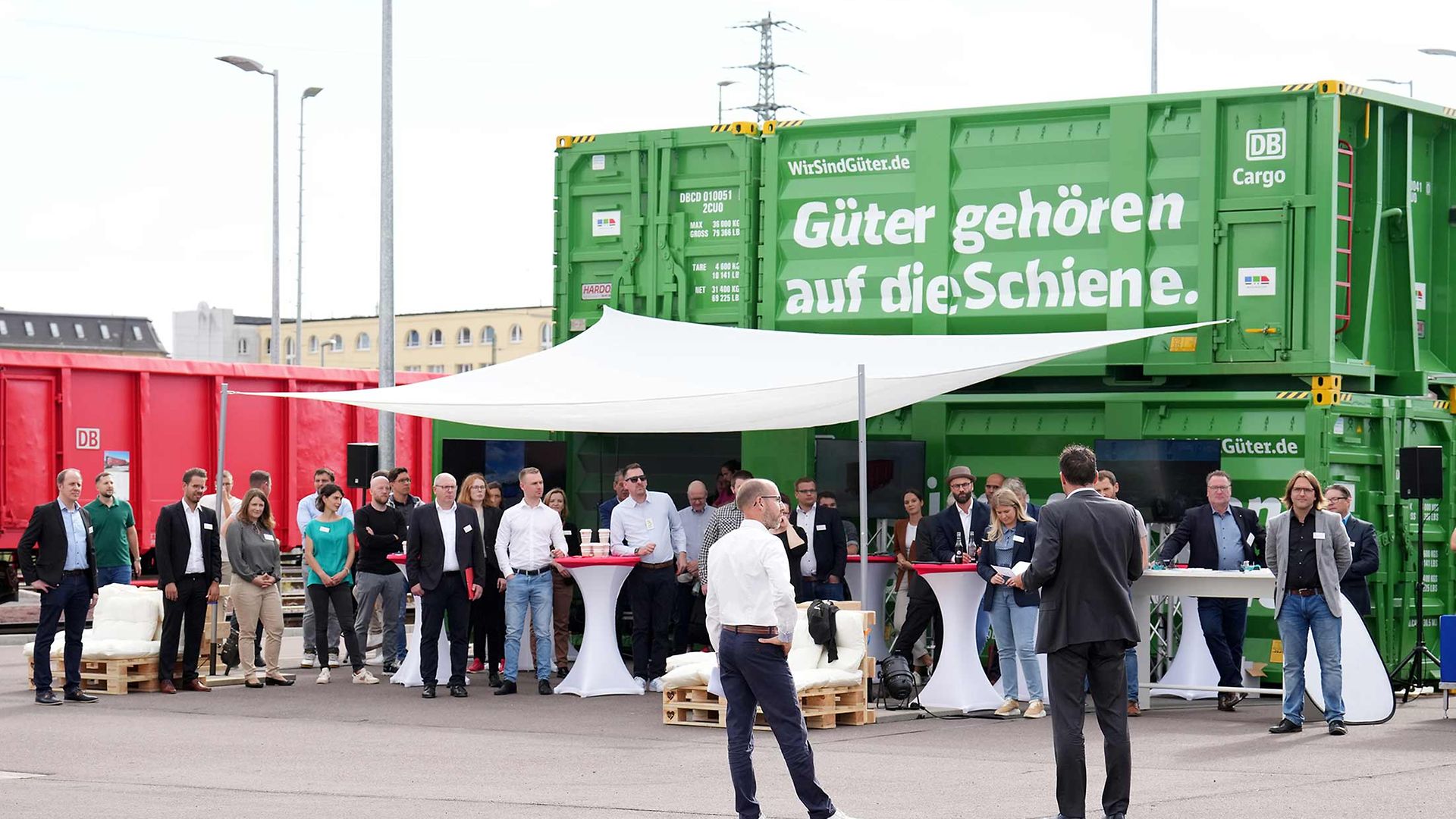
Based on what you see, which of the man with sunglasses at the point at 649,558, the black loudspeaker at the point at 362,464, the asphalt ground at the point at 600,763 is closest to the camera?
the asphalt ground at the point at 600,763

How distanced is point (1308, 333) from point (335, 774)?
8244 millimetres

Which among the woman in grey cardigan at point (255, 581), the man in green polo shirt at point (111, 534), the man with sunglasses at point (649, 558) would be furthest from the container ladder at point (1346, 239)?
the man in green polo shirt at point (111, 534)

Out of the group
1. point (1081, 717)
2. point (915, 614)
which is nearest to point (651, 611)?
point (915, 614)

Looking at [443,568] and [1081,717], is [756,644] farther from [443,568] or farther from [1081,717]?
[443,568]

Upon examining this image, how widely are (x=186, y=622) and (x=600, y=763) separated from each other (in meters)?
5.36

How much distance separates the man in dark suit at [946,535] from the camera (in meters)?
13.8

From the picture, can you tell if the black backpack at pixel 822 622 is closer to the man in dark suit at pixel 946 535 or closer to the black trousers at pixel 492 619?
the man in dark suit at pixel 946 535

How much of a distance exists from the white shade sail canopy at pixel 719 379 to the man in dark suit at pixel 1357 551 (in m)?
1.71

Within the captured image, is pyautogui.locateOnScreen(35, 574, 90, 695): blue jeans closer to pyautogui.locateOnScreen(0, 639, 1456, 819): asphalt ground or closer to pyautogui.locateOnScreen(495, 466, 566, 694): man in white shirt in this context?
pyautogui.locateOnScreen(0, 639, 1456, 819): asphalt ground

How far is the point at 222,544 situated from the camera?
56.4ft

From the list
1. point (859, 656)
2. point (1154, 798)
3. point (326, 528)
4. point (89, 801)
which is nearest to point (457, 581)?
point (326, 528)

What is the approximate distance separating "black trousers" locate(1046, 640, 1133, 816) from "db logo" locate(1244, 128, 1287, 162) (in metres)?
7.14

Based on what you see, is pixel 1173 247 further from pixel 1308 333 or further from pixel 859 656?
pixel 859 656

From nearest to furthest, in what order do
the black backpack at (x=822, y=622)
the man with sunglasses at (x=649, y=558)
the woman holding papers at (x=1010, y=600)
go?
the black backpack at (x=822, y=622) < the woman holding papers at (x=1010, y=600) < the man with sunglasses at (x=649, y=558)
